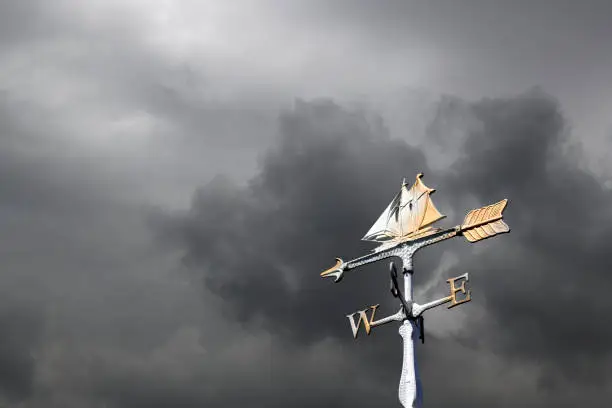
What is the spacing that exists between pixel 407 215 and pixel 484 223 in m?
4.07

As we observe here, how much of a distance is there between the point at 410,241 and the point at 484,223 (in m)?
3.23

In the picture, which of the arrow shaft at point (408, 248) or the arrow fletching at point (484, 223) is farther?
the arrow shaft at point (408, 248)

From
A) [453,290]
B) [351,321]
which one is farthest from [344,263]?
[453,290]

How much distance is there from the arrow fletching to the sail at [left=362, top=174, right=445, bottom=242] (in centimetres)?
182

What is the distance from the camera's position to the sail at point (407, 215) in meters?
49.4

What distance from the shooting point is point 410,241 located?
49.0 metres

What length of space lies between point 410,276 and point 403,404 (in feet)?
15.8

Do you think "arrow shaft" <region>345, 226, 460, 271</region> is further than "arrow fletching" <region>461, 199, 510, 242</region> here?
Yes

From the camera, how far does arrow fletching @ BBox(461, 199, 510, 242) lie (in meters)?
46.8

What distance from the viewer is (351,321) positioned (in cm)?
5069

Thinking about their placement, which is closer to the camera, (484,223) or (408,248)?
(484,223)

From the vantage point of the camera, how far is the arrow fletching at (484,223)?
1843 inches

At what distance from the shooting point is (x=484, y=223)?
154 feet

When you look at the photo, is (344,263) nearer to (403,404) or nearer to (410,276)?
(410,276)
